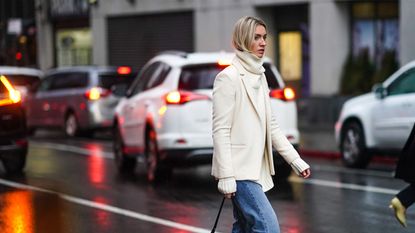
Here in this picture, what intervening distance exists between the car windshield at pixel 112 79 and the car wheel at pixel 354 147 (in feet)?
Result: 26.0

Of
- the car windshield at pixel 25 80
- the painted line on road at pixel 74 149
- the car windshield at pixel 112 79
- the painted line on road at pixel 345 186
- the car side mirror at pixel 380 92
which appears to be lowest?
the painted line on road at pixel 74 149

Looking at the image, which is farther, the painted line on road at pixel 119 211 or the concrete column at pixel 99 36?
the concrete column at pixel 99 36

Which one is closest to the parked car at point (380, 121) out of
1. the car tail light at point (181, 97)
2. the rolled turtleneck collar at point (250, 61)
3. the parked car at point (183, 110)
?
the parked car at point (183, 110)

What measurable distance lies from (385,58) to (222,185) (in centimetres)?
1832

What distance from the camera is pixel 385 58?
24.2 meters

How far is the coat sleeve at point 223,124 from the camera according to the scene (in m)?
6.41

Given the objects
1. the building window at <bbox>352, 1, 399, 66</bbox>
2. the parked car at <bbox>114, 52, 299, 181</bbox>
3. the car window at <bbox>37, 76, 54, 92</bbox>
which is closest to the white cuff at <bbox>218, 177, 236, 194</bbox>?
the parked car at <bbox>114, 52, 299, 181</bbox>

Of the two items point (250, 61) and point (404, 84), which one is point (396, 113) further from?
point (250, 61)

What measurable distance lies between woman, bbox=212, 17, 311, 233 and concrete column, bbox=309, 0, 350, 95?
18.6 m

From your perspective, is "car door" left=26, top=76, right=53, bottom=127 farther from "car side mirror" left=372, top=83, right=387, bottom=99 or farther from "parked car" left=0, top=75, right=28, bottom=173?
"car side mirror" left=372, top=83, right=387, bottom=99

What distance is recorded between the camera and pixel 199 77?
13.7 meters

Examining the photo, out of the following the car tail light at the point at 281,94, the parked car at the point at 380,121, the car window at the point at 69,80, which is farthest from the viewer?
the car window at the point at 69,80

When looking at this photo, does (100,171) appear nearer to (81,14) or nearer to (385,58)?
(385,58)

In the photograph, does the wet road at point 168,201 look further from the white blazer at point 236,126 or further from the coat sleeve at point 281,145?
the white blazer at point 236,126
